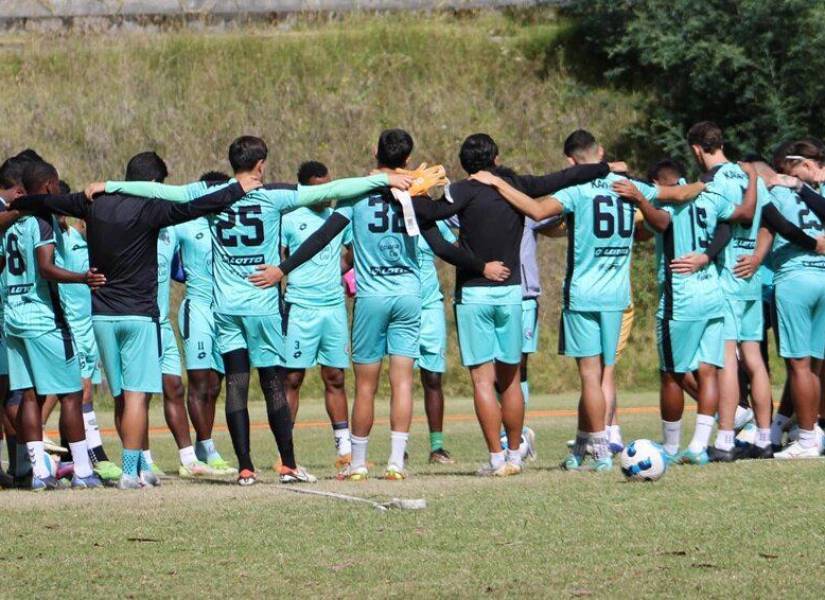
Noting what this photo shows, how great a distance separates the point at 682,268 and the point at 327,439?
715cm

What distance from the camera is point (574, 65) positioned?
107ft

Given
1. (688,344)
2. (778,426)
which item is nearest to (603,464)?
(688,344)

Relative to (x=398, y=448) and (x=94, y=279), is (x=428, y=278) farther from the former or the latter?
(x=94, y=279)

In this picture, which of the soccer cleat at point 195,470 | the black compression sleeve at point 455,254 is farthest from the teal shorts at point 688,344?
the soccer cleat at point 195,470

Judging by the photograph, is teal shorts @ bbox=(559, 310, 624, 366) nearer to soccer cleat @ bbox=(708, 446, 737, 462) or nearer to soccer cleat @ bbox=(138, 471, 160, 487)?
soccer cleat @ bbox=(708, 446, 737, 462)

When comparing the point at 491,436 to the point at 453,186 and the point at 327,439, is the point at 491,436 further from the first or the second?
the point at 327,439

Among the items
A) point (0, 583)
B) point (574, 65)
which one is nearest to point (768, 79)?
point (574, 65)

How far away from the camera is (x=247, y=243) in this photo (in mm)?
11711

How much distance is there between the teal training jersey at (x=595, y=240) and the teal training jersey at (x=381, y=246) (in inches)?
47.6

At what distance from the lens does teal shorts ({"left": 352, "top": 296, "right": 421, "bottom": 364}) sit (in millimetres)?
12023

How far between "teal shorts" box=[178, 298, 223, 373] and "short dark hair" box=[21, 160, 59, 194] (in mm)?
2775

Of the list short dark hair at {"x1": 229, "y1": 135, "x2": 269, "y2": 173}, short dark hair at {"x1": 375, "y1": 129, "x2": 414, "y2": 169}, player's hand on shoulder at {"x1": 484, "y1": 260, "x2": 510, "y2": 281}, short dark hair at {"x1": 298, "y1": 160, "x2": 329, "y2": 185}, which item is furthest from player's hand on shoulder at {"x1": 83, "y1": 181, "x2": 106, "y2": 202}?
short dark hair at {"x1": 298, "y1": 160, "x2": 329, "y2": 185}

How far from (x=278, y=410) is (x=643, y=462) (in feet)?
8.96

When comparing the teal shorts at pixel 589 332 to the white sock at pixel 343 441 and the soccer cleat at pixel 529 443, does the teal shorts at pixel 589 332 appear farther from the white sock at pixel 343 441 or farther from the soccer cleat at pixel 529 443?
the white sock at pixel 343 441
